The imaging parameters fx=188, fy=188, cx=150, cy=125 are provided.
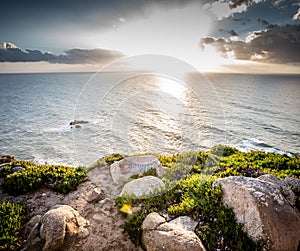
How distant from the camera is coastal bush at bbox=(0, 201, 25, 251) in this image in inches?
265

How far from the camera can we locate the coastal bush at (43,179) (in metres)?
10.2

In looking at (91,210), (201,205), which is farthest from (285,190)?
(91,210)

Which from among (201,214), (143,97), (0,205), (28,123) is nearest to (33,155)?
(28,123)

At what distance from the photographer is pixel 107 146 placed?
34.7m

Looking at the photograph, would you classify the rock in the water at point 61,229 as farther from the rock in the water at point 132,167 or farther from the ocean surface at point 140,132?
the ocean surface at point 140,132

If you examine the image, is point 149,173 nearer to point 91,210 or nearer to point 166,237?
point 91,210

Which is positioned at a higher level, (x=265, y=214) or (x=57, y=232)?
(x=265, y=214)

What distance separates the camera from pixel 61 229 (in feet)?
21.9

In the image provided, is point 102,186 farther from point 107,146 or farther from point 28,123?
point 28,123

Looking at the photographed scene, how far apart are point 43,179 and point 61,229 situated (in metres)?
5.46

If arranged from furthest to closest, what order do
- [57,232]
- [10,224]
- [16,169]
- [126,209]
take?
[16,169] < [126,209] < [10,224] < [57,232]

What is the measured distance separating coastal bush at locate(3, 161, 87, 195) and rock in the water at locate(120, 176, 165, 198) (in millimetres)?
3293

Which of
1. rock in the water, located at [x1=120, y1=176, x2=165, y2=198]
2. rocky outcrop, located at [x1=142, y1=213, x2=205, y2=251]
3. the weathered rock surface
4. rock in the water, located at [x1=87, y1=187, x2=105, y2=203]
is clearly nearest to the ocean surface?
the weathered rock surface

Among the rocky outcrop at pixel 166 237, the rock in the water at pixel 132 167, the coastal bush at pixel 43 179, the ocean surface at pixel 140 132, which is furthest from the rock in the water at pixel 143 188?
the ocean surface at pixel 140 132
